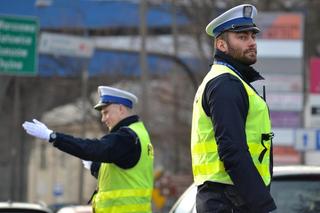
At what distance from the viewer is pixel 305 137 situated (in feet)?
49.6

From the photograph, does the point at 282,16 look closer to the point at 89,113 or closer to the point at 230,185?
the point at 230,185

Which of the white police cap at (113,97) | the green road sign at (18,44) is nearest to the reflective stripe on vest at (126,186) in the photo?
the white police cap at (113,97)

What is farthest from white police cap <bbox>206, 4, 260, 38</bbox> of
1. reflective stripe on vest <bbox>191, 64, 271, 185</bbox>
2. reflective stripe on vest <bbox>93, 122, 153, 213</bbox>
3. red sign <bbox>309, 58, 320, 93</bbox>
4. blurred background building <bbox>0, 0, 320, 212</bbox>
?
blurred background building <bbox>0, 0, 320, 212</bbox>

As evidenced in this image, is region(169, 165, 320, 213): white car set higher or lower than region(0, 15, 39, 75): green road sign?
lower

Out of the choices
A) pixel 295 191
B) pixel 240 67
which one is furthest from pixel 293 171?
pixel 240 67

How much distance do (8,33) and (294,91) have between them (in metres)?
6.02

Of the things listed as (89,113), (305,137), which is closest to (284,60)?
(305,137)

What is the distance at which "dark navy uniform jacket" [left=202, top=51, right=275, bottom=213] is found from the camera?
419 cm

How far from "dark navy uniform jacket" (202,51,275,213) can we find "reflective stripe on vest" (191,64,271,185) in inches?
2.4

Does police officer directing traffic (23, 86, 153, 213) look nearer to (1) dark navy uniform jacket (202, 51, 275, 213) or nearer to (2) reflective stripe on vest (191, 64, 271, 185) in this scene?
(2) reflective stripe on vest (191, 64, 271, 185)

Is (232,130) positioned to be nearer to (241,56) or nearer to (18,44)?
(241,56)

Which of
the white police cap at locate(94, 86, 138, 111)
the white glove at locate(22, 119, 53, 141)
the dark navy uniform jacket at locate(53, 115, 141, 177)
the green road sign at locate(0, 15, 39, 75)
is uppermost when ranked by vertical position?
the green road sign at locate(0, 15, 39, 75)

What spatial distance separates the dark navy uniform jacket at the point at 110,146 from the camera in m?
5.59

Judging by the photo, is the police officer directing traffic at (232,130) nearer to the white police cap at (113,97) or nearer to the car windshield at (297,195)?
the car windshield at (297,195)
